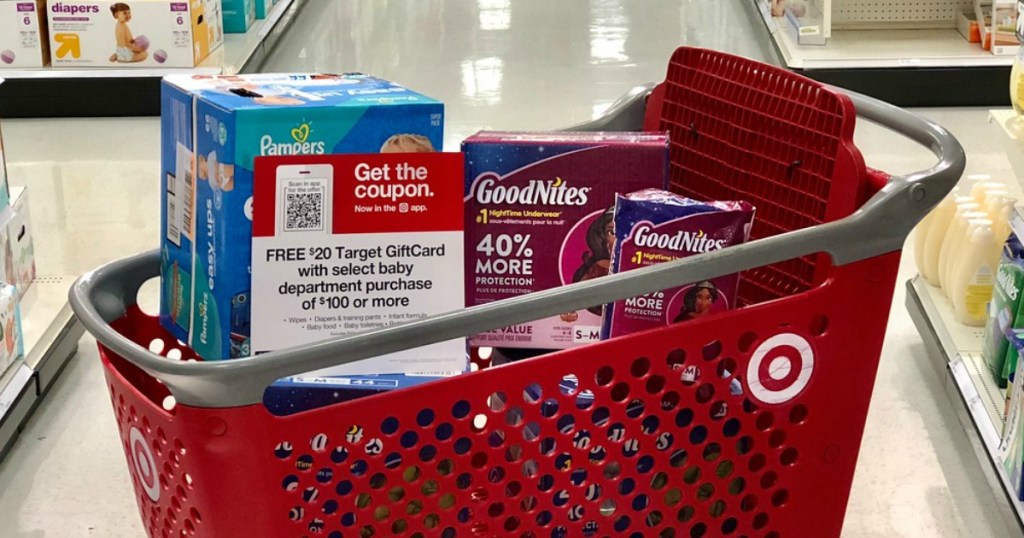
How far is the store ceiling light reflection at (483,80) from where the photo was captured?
535cm

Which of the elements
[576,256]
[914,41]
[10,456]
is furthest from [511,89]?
[576,256]

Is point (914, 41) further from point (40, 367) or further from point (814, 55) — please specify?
point (40, 367)

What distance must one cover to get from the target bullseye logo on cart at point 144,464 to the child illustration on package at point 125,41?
405 centimetres

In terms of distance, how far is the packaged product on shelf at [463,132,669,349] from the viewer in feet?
5.21

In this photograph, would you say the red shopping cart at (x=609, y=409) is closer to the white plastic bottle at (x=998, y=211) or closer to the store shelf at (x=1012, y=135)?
the store shelf at (x=1012, y=135)

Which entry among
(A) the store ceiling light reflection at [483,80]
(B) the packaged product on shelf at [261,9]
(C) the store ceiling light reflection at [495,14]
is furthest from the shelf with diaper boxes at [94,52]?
(C) the store ceiling light reflection at [495,14]

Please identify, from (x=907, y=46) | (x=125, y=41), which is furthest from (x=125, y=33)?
(x=907, y=46)

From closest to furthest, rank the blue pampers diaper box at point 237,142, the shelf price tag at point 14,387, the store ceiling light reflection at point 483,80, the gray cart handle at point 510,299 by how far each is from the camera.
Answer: the gray cart handle at point 510,299, the blue pampers diaper box at point 237,142, the shelf price tag at point 14,387, the store ceiling light reflection at point 483,80

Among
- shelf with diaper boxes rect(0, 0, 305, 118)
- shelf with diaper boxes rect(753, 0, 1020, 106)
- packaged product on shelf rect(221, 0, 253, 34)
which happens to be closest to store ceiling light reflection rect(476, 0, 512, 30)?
packaged product on shelf rect(221, 0, 253, 34)

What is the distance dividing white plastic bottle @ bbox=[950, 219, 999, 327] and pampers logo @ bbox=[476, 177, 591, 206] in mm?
1605

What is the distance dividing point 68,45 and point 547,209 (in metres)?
4.20

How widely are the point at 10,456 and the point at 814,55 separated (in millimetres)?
3704

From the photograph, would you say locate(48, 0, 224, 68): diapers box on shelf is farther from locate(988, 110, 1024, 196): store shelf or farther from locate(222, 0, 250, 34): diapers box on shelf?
locate(988, 110, 1024, 196): store shelf

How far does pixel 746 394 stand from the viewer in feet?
4.93
